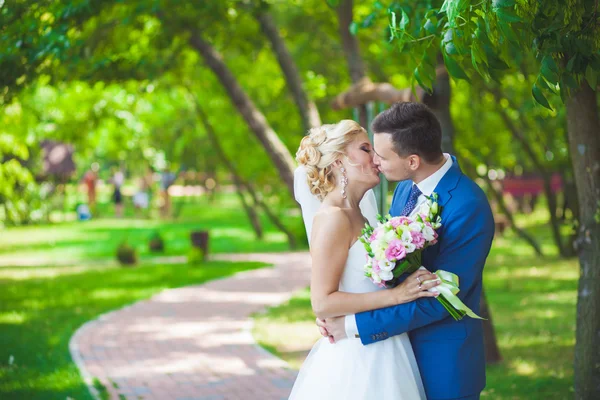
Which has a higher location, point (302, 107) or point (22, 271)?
point (302, 107)

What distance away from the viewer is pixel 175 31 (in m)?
10.2

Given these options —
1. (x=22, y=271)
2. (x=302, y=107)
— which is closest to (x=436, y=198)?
(x=302, y=107)

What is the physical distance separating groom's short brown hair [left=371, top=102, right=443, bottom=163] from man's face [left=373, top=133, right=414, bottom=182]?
2 centimetres

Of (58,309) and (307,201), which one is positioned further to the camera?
(58,309)

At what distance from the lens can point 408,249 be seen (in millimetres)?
3420

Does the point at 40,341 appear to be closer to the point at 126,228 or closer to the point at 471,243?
the point at 471,243

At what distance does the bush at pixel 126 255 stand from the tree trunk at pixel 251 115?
382 inches

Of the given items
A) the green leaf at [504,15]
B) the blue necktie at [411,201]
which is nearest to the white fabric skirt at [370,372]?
the blue necktie at [411,201]

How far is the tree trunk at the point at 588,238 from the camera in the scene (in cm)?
586

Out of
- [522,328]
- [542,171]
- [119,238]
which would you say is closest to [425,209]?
[522,328]

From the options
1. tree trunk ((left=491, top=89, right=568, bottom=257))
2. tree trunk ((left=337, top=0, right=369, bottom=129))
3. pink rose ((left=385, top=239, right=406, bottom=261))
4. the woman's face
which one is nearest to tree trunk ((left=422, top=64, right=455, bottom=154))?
tree trunk ((left=337, top=0, right=369, bottom=129))

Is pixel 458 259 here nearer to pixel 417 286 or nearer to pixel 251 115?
pixel 417 286

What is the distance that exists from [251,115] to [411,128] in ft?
24.5

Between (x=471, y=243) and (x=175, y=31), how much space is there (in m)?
7.32
